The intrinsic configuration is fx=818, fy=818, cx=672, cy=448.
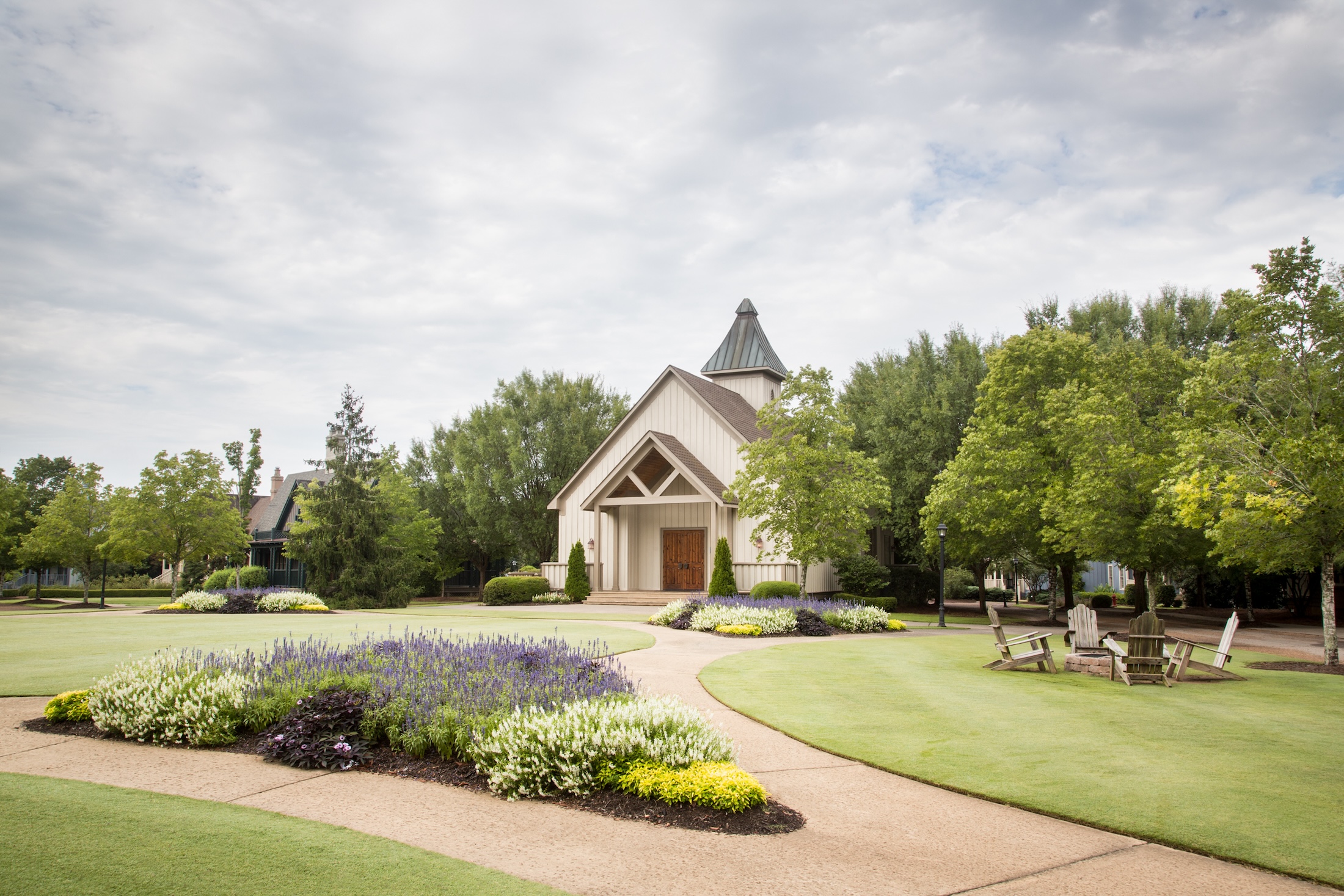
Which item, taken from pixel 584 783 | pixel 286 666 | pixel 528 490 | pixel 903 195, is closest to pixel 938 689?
pixel 584 783

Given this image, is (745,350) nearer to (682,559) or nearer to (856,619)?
(682,559)

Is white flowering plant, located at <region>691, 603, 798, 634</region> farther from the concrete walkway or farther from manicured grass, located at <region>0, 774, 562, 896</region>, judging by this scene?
manicured grass, located at <region>0, 774, 562, 896</region>

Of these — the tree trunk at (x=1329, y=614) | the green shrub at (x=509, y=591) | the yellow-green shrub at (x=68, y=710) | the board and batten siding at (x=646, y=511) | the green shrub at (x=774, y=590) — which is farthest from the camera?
the board and batten siding at (x=646, y=511)

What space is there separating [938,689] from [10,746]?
9877mm

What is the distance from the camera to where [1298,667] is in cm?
1370

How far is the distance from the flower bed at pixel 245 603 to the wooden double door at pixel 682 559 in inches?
489

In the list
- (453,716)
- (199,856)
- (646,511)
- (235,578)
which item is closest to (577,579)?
(646,511)

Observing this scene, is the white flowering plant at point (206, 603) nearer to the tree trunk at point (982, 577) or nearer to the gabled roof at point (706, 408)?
the gabled roof at point (706, 408)

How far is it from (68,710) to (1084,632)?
43.6 feet

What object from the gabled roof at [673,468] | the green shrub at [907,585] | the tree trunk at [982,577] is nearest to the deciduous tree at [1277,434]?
the gabled roof at [673,468]

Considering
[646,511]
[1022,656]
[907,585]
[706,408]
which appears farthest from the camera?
[907,585]

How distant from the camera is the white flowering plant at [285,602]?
25.1m

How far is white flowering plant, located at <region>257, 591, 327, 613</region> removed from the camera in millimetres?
25109

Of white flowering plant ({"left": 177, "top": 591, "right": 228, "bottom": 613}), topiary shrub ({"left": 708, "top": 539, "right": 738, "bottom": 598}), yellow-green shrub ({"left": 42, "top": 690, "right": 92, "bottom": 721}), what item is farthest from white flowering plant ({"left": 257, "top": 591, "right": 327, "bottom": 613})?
yellow-green shrub ({"left": 42, "top": 690, "right": 92, "bottom": 721})
